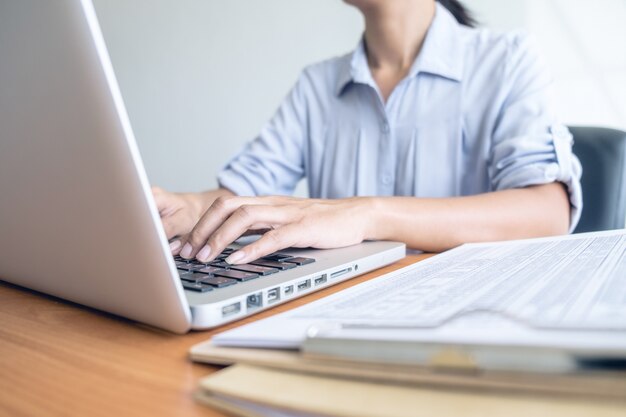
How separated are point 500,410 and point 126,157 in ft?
0.74

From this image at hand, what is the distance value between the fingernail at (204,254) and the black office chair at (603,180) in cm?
71

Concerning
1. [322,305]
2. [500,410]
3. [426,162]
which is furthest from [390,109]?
[500,410]

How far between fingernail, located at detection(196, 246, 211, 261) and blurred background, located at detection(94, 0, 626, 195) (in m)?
1.33

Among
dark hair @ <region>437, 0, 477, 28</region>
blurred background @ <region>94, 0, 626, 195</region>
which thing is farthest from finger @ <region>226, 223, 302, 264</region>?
blurred background @ <region>94, 0, 626, 195</region>

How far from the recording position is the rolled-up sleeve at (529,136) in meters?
0.80

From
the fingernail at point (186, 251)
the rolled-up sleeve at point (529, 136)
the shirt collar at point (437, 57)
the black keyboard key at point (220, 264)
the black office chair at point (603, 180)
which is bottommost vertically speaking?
the black office chair at point (603, 180)

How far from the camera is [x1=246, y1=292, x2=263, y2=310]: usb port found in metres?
0.38

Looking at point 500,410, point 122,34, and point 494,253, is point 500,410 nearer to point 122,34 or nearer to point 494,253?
point 494,253

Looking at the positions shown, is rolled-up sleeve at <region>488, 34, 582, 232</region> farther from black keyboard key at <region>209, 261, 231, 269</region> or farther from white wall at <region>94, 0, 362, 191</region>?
white wall at <region>94, 0, 362, 191</region>

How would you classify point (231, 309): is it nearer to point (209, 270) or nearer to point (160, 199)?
point (209, 270)

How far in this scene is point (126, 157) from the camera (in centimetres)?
30

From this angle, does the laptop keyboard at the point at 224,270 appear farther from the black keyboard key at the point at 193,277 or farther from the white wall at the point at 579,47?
the white wall at the point at 579,47

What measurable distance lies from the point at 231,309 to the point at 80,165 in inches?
5.4

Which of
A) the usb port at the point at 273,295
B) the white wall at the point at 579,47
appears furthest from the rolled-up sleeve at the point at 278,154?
the white wall at the point at 579,47
